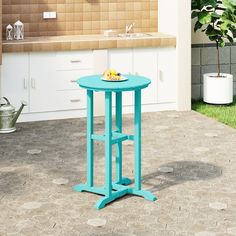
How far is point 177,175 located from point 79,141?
1.44 metres

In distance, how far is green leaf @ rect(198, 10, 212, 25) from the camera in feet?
27.6

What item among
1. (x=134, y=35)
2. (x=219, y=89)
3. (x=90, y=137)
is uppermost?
(x=134, y=35)

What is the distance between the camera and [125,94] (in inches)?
324

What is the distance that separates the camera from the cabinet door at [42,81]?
25.8 ft

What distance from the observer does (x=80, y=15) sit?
867cm

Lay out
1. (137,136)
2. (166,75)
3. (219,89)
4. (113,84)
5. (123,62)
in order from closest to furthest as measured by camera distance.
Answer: (113,84)
(137,136)
(123,62)
(166,75)
(219,89)

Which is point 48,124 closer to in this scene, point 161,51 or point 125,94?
point 125,94

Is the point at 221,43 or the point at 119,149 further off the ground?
the point at 221,43

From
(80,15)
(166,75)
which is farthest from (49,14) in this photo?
(166,75)

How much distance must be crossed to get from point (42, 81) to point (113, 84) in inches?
116

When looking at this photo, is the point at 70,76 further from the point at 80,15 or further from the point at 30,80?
the point at 80,15

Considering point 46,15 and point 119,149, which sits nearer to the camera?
point 119,149

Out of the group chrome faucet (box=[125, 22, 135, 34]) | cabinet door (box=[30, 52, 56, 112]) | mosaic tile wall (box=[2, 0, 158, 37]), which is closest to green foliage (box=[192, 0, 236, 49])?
mosaic tile wall (box=[2, 0, 158, 37])

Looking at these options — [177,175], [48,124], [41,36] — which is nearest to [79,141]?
[48,124]
